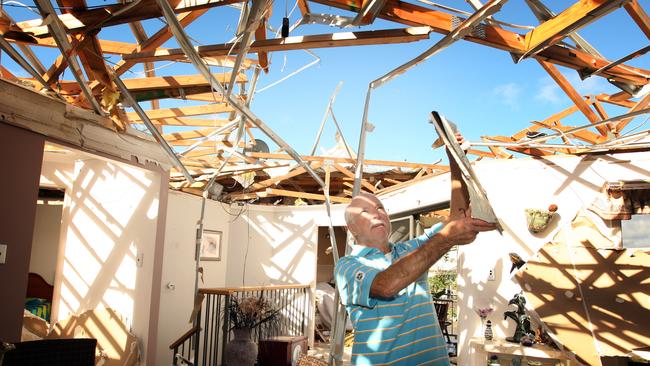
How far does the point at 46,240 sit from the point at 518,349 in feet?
23.7

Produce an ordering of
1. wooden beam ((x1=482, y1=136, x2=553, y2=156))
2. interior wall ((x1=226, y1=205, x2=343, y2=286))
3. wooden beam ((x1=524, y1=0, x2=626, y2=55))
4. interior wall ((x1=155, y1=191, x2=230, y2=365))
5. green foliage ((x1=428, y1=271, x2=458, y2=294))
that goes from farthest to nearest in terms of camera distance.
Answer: green foliage ((x1=428, y1=271, x2=458, y2=294)) < interior wall ((x1=226, y1=205, x2=343, y2=286)) < interior wall ((x1=155, y1=191, x2=230, y2=365)) < wooden beam ((x1=482, y1=136, x2=553, y2=156)) < wooden beam ((x1=524, y1=0, x2=626, y2=55))

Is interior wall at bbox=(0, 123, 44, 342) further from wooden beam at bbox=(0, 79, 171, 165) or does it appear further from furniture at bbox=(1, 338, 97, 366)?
furniture at bbox=(1, 338, 97, 366)

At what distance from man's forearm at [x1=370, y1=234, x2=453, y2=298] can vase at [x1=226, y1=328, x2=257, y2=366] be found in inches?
176

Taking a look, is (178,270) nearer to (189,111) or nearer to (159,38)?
(189,111)

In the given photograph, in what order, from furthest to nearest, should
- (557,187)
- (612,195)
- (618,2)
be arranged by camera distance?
1. (557,187)
2. (612,195)
3. (618,2)

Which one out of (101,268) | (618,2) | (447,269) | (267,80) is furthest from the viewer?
(447,269)

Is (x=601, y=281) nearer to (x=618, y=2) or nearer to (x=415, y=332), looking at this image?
(x=618, y=2)

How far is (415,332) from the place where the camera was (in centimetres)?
176

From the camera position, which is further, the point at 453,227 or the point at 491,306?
the point at 491,306

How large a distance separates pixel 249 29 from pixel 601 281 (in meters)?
3.59

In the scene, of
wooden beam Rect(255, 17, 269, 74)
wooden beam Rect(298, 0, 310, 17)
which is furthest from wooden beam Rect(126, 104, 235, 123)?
wooden beam Rect(298, 0, 310, 17)

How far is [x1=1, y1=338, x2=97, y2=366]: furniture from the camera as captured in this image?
315 cm

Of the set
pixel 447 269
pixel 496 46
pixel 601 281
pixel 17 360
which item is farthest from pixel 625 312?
pixel 447 269

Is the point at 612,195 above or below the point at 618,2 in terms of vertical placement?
below
